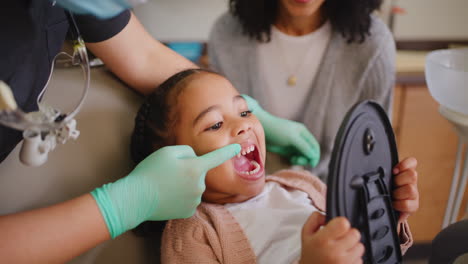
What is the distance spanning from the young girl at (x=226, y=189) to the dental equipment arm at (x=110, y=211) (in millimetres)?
76

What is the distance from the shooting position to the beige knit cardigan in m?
0.89

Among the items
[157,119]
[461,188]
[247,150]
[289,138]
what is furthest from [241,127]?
[461,188]

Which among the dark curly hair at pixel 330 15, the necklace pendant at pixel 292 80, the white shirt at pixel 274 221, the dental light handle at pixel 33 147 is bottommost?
the white shirt at pixel 274 221

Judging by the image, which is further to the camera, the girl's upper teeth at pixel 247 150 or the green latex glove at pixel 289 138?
the green latex glove at pixel 289 138

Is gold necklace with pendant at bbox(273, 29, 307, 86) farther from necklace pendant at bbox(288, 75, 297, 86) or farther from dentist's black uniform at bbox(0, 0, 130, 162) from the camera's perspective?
dentist's black uniform at bbox(0, 0, 130, 162)

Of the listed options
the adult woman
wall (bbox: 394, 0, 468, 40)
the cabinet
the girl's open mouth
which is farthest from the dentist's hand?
wall (bbox: 394, 0, 468, 40)

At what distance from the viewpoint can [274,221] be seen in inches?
38.7

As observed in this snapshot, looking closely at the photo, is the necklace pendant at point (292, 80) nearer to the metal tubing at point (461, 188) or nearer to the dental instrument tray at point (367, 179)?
the metal tubing at point (461, 188)

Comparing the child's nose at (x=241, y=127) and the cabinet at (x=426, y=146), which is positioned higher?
the child's nose at (x=241, y=127)

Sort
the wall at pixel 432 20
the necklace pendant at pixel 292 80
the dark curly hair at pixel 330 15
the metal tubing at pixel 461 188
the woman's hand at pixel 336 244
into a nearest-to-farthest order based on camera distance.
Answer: the woman's hand at pixel 336 244 < the metal tubing at pixel 461 188 < the dark curly hair at pixel 330 15 < the necklace pendant at pixel 292 80 < the wall at pixel 432 20

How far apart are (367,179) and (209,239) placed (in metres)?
0.40

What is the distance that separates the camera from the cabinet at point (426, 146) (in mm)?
2182

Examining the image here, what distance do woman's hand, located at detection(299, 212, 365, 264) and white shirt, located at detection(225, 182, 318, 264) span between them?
27 centimetres

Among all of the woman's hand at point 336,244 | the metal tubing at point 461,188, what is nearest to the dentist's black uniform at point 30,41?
the woman's hand at point 336,244
